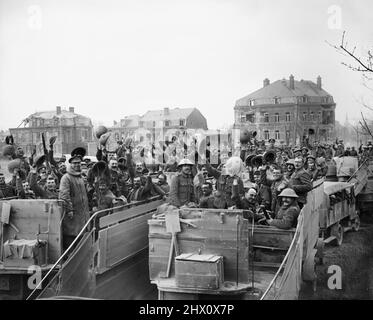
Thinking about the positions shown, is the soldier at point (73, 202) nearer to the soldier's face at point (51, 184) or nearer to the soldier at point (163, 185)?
the soldier's face at point (51, 184)

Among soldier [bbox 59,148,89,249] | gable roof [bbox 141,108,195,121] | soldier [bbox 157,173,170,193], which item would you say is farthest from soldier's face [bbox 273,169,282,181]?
gable roof [bbox 141,108,195,121]

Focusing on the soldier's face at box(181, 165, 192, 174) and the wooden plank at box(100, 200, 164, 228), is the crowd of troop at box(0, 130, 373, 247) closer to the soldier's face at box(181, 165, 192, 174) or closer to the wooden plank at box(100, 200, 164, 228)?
the soldier's face at box(181, 165, 192, 174)

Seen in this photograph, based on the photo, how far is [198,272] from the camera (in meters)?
4.37

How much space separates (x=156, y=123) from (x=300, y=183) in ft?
57.1

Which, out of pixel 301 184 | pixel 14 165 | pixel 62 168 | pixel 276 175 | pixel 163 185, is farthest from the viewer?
pixel 62 168

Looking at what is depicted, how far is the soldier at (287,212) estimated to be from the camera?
5617mm

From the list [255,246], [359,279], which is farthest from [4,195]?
[359,279]

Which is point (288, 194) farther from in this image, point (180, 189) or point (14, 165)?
point (14, 165)

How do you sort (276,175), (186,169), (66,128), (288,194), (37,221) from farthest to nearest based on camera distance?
(66,128) → (276,175) → (186,169) → (288,194) → (37,221)

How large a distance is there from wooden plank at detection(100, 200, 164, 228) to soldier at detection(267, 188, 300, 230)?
178 cm

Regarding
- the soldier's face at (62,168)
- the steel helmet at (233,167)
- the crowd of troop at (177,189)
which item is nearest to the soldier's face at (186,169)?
the crowd of troop at (177,189)

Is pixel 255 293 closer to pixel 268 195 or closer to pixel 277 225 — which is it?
pixel 277 225

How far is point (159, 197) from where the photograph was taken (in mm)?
7430

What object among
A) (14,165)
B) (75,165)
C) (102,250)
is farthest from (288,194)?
(14,165)
